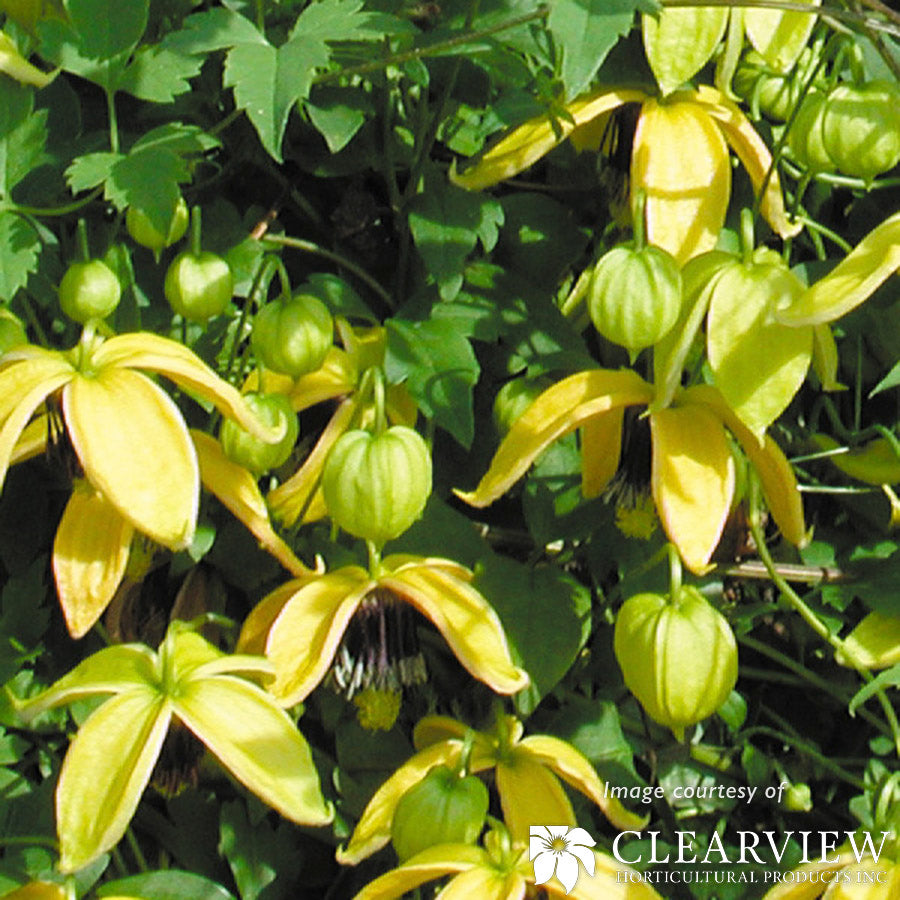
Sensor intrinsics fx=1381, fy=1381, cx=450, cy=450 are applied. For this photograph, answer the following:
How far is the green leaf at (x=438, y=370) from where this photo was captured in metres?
1.13

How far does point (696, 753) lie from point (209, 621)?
528mm

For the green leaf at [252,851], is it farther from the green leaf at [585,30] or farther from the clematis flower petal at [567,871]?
the green leaf at [585,30]

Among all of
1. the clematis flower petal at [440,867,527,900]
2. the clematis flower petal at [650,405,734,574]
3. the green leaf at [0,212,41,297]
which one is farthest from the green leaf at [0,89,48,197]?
the clematis flower petal at [440,867,527,900]

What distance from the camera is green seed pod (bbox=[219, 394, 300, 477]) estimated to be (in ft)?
3.50

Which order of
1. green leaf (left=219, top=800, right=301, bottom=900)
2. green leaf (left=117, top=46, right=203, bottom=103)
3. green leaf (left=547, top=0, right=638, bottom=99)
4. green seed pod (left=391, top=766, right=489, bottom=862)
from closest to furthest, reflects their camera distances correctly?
green leaf (left=547, top=0, right=638, bottom=99) → green seed pod (left=391, top=766, right=489, bottom=862) → green leaf (left=117, top=46, right=203, bottom=103) → green leaf (left=219, top=800, right=301, bottom=900)

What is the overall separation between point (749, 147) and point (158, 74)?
0.49 metres

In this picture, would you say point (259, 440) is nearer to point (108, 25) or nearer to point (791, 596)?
point (108, 25)

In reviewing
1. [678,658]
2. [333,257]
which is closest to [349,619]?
[678,658]

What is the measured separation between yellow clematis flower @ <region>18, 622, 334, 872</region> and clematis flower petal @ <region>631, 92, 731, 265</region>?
0.47 metres

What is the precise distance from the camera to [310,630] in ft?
3.39

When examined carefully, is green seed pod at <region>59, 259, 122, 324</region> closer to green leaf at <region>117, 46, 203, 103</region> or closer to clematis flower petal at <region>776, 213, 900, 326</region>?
green leaf at <region>117, 46, 203, 103</region>

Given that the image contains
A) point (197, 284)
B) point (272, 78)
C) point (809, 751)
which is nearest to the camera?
point (272, 78)

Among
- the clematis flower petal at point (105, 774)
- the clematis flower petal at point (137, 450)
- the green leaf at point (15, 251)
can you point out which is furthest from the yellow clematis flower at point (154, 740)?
the green leaf at point (15, 251)

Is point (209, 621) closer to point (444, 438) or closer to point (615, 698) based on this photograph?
point (444, 438)
